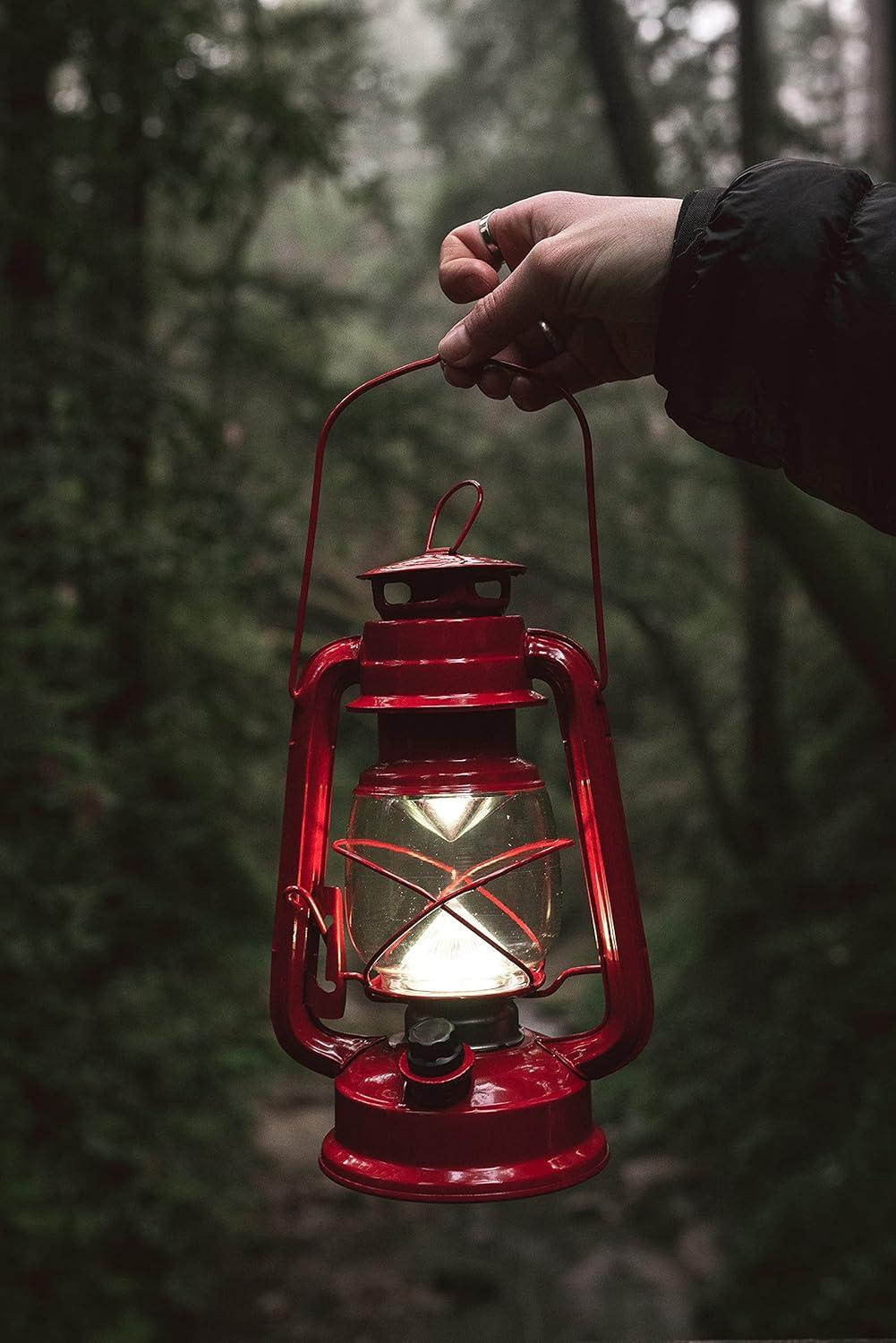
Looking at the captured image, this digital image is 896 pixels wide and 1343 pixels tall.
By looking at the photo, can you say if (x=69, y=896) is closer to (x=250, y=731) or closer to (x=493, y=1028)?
(x=250, y=731)

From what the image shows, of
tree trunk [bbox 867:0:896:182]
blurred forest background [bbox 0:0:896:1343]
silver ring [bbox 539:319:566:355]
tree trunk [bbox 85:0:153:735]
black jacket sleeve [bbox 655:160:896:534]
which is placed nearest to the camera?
black jacket sleeve [bbox 655:160:896:534]

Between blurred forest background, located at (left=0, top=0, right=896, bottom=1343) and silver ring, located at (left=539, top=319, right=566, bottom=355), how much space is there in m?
2.63

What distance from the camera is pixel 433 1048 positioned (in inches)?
49.2

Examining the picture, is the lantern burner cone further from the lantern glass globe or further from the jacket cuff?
the jacket cuff

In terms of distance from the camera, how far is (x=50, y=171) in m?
4.36

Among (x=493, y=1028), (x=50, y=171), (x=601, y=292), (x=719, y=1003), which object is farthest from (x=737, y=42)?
(x=493, y=1028)

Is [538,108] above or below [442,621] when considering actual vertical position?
above

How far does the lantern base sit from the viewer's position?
1232 millimetres

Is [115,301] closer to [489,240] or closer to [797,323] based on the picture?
[489,240]

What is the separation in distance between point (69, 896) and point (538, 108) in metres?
8.39

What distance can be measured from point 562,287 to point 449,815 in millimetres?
597

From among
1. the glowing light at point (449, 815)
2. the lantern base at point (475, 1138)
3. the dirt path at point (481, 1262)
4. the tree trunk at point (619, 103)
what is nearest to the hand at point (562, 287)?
the glowing light at point (449, 815)

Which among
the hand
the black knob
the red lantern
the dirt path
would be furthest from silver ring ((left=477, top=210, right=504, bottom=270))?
the dirt path

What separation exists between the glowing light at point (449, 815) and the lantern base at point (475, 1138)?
25 cm
